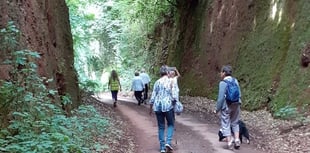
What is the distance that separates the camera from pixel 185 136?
1172 cm

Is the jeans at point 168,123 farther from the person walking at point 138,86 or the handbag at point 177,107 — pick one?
the person walking at point 138,86

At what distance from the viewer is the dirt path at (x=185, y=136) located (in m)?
9.96

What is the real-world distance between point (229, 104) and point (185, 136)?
2.24 metres

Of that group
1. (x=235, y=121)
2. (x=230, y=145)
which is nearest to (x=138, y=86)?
(x=235, y=121)

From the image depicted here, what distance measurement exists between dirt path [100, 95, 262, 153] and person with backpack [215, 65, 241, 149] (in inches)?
12.2

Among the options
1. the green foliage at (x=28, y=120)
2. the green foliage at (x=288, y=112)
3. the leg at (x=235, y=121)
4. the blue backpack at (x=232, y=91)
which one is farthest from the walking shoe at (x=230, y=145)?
the green foliage at (x=28, y=120)

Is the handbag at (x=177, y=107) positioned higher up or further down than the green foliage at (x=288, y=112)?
higher up

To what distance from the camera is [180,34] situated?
1125 inches

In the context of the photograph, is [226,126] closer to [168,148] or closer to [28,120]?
[168,148]

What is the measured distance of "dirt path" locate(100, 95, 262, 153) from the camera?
996 cm

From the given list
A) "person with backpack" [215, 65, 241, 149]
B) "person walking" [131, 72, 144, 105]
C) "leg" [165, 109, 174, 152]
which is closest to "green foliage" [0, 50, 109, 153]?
"leg" [165, 109, 174, 152]

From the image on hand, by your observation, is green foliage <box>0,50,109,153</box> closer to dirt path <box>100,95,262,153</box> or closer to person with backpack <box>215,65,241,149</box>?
dirt path <box>100,95,262,153</box>

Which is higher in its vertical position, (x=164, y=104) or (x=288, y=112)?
(x=164, y=104)

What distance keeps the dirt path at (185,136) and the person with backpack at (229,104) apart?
0.31m
